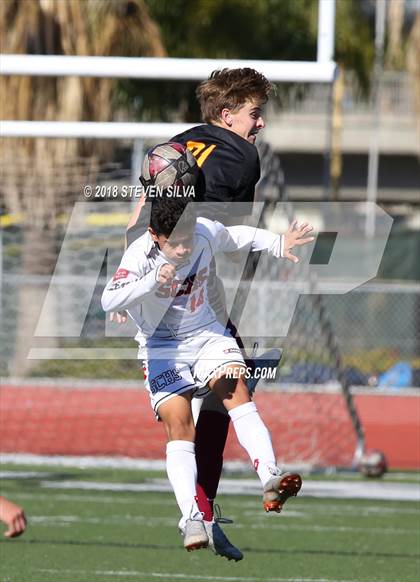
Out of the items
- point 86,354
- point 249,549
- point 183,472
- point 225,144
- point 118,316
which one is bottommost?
point 86,354

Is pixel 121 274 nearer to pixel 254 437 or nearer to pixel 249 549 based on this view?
pixel 254 437

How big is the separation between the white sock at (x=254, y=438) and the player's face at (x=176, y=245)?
2.82 ft

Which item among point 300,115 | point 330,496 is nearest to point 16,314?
point 330,496

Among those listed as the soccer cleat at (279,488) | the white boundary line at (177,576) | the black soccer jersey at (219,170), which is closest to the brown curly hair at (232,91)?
the black soccer jersey at (219,170)

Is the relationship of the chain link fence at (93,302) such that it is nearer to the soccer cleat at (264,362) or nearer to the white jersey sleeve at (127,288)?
the soccer cleat at (264,362)

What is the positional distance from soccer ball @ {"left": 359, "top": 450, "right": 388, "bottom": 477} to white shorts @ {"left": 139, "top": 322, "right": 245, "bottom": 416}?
617 cm

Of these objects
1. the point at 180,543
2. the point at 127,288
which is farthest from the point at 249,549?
the point at 127,288

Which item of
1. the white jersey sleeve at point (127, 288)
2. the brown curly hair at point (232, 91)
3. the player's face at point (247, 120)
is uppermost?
the brown curly hair at point (232, 91)

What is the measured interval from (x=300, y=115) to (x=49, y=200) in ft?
82.7

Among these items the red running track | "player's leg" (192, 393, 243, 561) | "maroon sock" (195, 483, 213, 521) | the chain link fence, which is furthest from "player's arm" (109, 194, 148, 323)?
the red running track

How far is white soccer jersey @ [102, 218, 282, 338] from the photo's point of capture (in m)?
6.11

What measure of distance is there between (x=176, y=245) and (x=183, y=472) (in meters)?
1.07

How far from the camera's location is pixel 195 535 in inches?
237

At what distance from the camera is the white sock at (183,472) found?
628 centimetres
